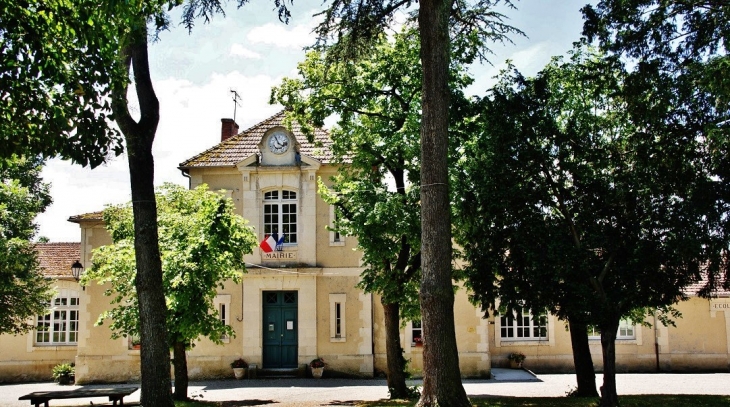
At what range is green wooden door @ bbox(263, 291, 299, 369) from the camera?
75.8ft

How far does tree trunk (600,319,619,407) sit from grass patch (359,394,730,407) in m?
0.57

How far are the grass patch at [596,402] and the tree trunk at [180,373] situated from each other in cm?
438

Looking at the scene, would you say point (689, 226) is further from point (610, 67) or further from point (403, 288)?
point (403, 288)

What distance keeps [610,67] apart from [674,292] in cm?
433

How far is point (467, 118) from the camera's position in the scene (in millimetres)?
15812

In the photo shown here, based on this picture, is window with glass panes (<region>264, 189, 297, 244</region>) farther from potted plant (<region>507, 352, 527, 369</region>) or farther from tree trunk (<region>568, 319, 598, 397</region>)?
tree trunk (<region>568, 319, 598, 397</region>)

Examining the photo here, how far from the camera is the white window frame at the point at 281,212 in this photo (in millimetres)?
23578

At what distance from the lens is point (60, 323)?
2583 centimetres

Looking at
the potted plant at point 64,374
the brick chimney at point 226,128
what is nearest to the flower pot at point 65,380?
the potted plant at point 64,374

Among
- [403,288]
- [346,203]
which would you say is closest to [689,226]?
[403,288]

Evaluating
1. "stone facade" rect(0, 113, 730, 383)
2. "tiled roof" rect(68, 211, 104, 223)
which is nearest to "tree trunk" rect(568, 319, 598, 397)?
"stone facade" rect(0, 113, 730, 383)

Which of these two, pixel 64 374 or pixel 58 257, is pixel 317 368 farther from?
pixel 58 257

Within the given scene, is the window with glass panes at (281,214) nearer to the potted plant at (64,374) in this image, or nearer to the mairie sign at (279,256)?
the mairie sign at (279,256)

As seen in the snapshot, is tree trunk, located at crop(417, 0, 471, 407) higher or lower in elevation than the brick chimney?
lower
